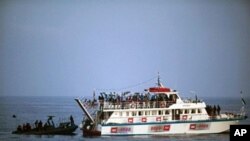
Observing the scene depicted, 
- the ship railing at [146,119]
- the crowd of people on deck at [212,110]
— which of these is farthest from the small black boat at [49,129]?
the crowd of people on deck at [212,110]

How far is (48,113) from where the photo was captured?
10.8m

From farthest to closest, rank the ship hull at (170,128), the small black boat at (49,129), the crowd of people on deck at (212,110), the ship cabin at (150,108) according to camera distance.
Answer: the crowd of people on deck at (212,110)
the ship cabin at (150,108)
the ship hull at (170,128)
the small black boat at (49,129)

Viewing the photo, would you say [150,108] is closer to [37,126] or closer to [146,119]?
[146,119]

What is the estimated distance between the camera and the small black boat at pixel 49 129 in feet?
33.4

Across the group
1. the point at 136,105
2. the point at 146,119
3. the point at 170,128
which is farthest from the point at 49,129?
the point at 170,128

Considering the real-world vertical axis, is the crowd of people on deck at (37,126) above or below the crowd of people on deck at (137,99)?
below

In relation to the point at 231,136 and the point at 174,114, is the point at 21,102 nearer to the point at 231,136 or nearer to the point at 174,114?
the point at 174,114

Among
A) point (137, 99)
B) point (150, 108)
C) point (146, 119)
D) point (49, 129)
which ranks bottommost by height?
point (49, 129)

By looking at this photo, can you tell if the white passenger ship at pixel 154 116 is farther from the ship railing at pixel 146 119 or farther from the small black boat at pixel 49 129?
the small black boat at pixel 49 129

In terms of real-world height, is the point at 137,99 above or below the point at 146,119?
above

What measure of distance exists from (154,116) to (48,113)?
2.01 m

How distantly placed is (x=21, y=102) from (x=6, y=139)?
2.28ft

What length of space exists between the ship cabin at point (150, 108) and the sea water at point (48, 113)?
347 millimetres

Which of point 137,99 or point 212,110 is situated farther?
point 212,110
